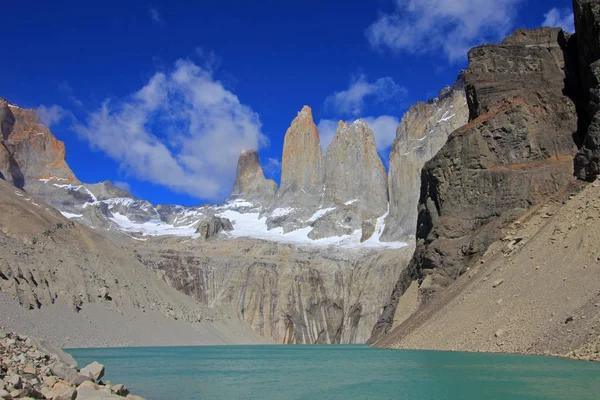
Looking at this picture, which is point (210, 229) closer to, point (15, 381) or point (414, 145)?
point (414, 145)

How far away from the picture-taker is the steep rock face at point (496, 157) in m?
42.0

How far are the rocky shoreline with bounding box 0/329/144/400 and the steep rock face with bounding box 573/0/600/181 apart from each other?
31.7 meters

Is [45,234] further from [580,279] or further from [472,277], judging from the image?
[580,279]

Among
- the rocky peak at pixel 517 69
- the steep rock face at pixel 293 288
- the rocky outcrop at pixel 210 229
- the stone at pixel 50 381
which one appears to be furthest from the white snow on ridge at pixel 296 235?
the stone at pixel 50 381

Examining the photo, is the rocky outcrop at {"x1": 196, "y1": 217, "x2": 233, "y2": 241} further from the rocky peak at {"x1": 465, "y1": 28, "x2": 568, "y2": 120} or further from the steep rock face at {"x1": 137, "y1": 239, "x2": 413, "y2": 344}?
the rocky peak at {"x1": 465, "y1": 28, "x2": 568, "y2": 120}

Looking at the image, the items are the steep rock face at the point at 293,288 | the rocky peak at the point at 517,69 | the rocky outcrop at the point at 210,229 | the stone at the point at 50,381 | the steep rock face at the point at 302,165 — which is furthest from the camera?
the steep rock face at the point at 302,165

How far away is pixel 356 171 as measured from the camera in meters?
154

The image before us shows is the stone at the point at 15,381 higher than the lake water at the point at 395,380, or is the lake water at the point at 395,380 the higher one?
the stone at the point at 15,381

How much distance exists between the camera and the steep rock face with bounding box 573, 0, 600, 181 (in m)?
36.8

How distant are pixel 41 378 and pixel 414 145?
125686mm

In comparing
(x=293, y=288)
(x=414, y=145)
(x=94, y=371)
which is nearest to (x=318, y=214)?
(x=414, y=145)

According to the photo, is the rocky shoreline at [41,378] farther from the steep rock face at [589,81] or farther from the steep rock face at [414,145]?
the steep rock face at [414,145]

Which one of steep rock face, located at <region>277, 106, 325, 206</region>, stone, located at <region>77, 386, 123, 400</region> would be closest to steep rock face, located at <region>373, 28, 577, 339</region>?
stone, located at <region>77, 386, 123, 400</region>

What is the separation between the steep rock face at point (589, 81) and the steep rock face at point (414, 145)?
79597 mm
